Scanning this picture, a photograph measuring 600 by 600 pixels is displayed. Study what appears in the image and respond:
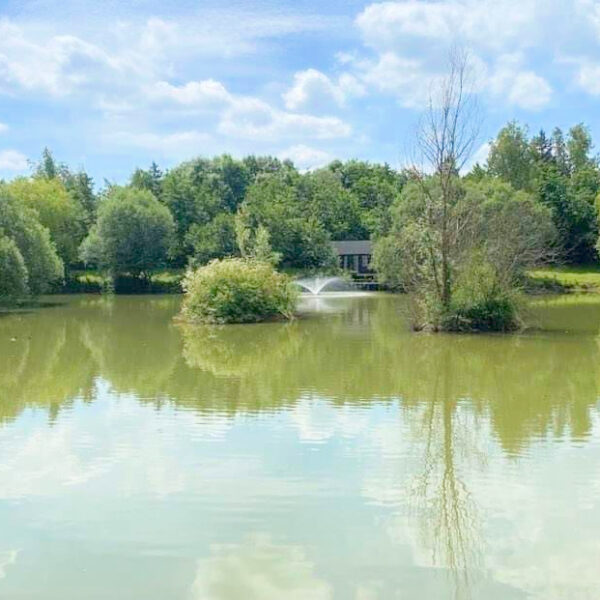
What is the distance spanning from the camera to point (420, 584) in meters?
6.08

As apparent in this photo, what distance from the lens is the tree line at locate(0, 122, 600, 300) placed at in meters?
39.5

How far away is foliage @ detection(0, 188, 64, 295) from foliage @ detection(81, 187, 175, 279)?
46.0 ft

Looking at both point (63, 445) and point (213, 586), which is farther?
point (63, 445)

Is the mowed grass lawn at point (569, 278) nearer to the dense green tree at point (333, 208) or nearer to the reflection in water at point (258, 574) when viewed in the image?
the dense green tree at point (333, 208)

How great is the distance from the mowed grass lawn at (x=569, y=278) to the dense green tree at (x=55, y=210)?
3085 cm

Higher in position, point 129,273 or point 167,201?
point 167,201

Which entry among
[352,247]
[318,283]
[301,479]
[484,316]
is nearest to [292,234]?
[352,247]

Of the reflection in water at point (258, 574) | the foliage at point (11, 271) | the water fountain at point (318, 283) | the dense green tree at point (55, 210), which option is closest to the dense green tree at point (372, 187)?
the water fountain at point (318, 283)

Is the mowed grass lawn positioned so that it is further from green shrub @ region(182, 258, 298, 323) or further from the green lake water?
the green lake water

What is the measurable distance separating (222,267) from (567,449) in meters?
18.9

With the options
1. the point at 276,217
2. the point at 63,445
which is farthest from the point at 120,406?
the point at 276,217

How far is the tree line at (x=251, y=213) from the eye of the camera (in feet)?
130

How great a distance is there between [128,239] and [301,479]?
1814 inches

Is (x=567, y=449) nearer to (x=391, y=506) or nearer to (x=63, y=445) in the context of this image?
(x=391, y=506)
